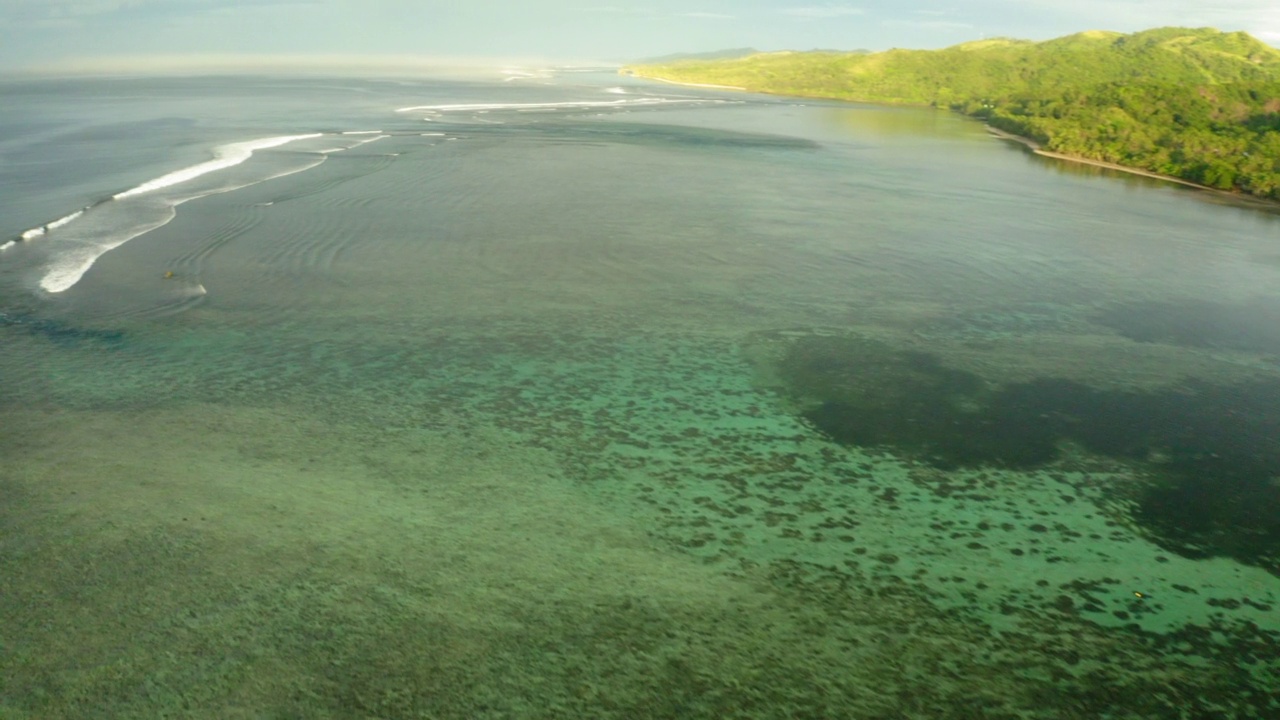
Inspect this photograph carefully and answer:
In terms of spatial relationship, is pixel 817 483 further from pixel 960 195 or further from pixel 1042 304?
pixel 960 195

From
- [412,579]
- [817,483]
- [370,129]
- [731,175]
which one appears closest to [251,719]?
[412,579]

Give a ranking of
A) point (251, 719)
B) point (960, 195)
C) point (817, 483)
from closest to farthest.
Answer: point (251, 719) → point (817, 483) → point (960, 195)

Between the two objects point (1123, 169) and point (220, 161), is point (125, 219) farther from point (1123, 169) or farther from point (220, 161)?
point (1123, 169)

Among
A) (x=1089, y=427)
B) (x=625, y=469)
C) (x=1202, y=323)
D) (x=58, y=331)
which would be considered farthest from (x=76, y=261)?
(x=1202, y=323)

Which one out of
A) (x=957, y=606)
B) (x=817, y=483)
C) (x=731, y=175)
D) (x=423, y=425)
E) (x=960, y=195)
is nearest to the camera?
(x=957, y=606)

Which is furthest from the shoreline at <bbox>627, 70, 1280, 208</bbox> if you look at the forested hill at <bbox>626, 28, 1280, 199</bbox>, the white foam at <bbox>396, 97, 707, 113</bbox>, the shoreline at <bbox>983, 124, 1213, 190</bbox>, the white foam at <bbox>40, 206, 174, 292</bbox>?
the white foam at <bbox>40, 206, 174, 292</bbox>
